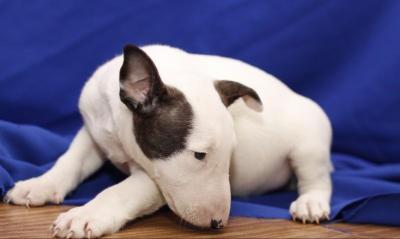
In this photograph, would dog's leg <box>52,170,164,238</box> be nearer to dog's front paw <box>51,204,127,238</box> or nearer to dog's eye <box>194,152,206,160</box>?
dog's front paw <box>51,204,127,238</box>

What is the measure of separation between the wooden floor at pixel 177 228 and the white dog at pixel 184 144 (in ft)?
0.19

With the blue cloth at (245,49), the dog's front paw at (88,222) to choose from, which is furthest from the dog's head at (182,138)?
the blue cloth at (245,49)

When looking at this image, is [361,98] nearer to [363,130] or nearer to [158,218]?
[363,130]

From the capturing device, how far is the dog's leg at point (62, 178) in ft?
7.92

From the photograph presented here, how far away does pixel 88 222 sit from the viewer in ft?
6.60

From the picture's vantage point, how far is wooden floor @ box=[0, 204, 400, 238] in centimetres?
205

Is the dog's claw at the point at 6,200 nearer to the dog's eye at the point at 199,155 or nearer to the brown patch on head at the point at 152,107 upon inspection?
the brown patch on head at the point at 152,107

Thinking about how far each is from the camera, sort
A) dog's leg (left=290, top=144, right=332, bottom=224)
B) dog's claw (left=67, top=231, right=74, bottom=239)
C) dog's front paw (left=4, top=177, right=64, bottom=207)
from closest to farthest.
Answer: dog's claw (left=67, top=231, right=74, bottom=239), dog's front paw (left=4, top=177, right=64, bottom=207), dog's leg (left=290, top=144, right=332, bottom=224)

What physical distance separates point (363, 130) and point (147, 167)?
1934 millimetres

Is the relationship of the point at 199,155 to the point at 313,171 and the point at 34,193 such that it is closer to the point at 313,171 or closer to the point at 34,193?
the point at 34,193

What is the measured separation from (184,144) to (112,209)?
1.16ft

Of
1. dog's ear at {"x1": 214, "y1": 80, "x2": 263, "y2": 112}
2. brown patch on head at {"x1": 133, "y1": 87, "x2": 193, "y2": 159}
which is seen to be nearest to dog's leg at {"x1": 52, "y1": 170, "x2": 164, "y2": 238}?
brown patch on head at {"x1": 133, "y1": 87, "x2": 193, "y2": 159}

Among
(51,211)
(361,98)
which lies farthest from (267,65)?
(51,211)

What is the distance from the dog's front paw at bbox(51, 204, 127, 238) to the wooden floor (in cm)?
4
